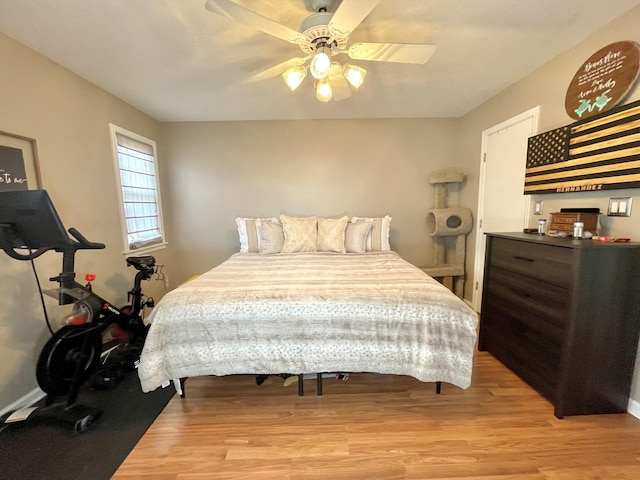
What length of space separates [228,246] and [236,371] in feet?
7.32

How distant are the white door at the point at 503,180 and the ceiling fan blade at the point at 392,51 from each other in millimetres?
1351

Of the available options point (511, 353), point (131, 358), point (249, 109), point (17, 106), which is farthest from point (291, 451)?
point (249, 109)

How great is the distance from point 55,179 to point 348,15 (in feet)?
7.44

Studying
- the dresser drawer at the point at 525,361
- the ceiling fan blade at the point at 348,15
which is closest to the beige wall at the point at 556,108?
the dresser drawer at the point at 525,361

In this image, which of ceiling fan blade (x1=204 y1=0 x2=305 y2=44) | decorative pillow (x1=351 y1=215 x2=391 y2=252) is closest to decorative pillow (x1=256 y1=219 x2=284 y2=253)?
decorative pillow (x1=351 y1=215 x2=391 y2=252)

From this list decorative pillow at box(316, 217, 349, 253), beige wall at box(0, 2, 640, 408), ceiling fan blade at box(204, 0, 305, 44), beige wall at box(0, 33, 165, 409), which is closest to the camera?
ceiling fan blade at box(204, 0, 305, 44)

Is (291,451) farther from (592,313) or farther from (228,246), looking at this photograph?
(228,246)

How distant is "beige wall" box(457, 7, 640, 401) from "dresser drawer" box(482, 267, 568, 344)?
1.49ft

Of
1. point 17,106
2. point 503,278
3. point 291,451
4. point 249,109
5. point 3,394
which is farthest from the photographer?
point 249,109

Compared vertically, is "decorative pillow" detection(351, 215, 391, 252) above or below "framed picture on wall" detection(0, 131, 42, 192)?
below

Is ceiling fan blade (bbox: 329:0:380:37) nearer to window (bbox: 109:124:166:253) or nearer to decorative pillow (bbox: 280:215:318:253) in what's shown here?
decorative pillow (bbox: 280:215:318:253)

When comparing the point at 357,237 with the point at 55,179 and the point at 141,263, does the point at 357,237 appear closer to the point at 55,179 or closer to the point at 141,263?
the point at 141,263

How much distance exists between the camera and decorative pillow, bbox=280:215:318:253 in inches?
117

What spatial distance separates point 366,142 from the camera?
344cm
